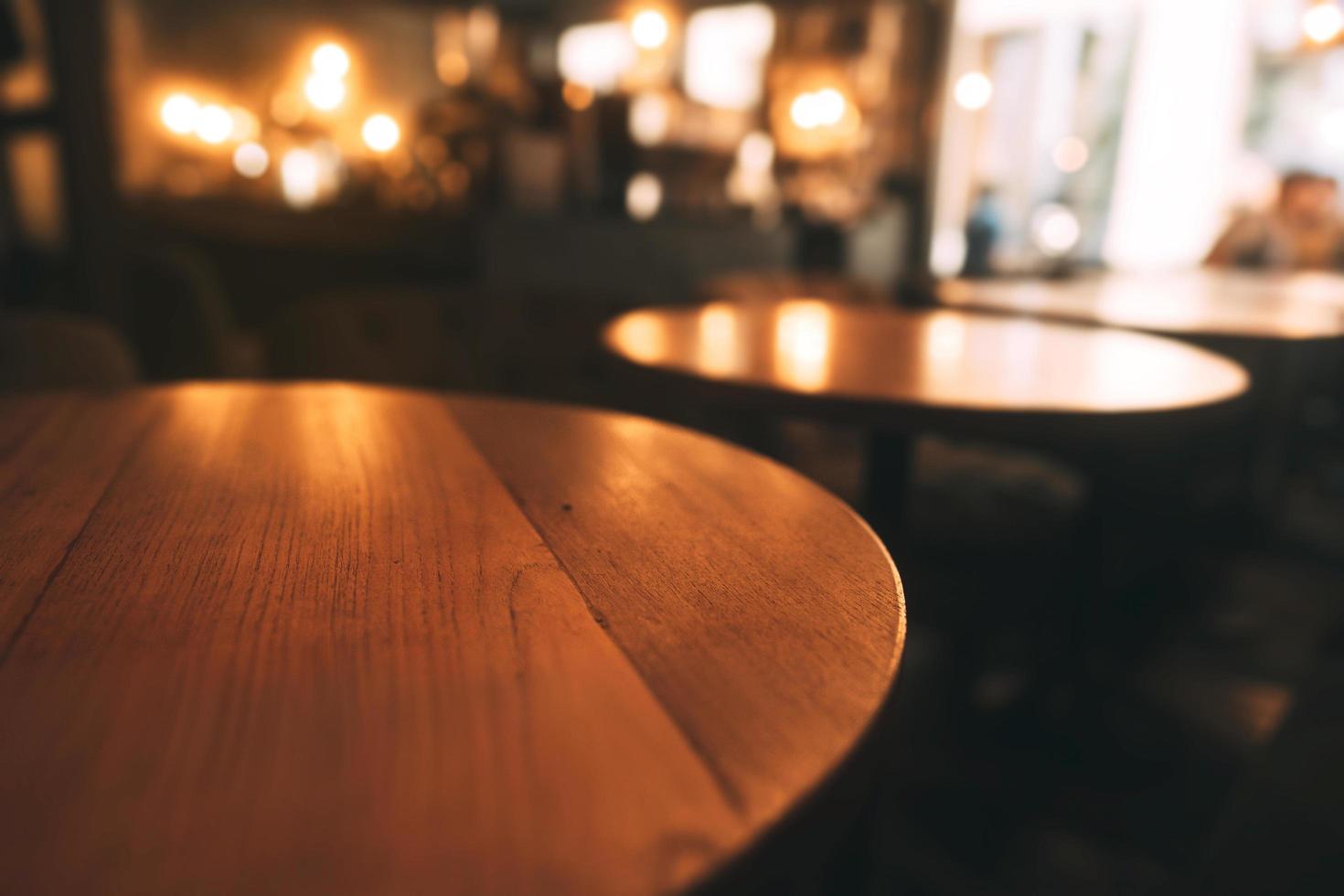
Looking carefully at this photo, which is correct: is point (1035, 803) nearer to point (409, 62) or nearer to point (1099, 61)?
point (1099, 61)

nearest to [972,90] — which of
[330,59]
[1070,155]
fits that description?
[1070,155]

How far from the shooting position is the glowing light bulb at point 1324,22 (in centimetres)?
352

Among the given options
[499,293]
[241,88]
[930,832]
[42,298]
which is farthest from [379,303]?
[241,88]

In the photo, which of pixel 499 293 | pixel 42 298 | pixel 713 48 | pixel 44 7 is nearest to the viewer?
pixel 499 293

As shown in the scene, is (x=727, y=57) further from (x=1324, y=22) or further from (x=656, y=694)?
(x=656, y=694)

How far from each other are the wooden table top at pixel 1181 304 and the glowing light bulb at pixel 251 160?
8170mm

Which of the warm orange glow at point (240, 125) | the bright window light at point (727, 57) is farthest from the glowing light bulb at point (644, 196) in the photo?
the warm orange glow at point (240, 125)

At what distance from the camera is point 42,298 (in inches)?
129

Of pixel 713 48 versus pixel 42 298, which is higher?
pixel 713 48

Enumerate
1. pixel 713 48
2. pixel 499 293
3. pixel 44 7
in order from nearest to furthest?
pixel 499 293 → pixel 44 7 → pixel 713 48

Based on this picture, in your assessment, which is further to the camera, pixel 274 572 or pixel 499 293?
pixel 499 293

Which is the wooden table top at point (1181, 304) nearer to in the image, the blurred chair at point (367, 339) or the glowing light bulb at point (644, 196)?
the blurred chair at point (367, 339)

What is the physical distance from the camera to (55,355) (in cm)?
141

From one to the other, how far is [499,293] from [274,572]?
1467mm
